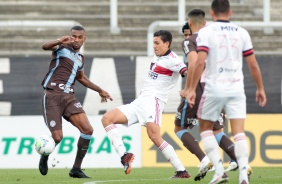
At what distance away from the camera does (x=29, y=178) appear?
47.9 ft

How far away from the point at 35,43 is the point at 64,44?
835cm

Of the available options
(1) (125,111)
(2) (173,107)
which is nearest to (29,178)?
(1) (125,111)

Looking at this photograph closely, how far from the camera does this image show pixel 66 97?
1474cm

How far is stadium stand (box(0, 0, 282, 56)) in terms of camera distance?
22969 mm

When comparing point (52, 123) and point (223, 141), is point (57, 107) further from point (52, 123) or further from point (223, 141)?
point (223, 141)

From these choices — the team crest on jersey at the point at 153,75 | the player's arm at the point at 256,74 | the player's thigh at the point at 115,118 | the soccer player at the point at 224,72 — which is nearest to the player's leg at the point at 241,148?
the soccer player at the point at 224,72

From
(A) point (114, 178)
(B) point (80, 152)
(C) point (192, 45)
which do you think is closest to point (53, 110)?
(B) point (80, 152)

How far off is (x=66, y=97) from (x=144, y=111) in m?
1.24

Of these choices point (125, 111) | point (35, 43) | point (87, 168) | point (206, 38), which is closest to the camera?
point (206, 38)

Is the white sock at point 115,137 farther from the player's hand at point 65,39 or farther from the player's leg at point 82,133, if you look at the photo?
the player's hand at point 65,39

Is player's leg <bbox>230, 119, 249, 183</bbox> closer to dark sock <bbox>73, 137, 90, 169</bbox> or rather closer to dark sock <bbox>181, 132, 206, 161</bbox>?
dark sock <bbox>181, 132, 206, 161</bbox>

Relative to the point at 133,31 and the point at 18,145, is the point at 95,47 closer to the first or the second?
the point at 133,31

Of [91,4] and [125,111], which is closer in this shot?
[125,111]

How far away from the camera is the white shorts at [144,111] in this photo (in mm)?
14156
